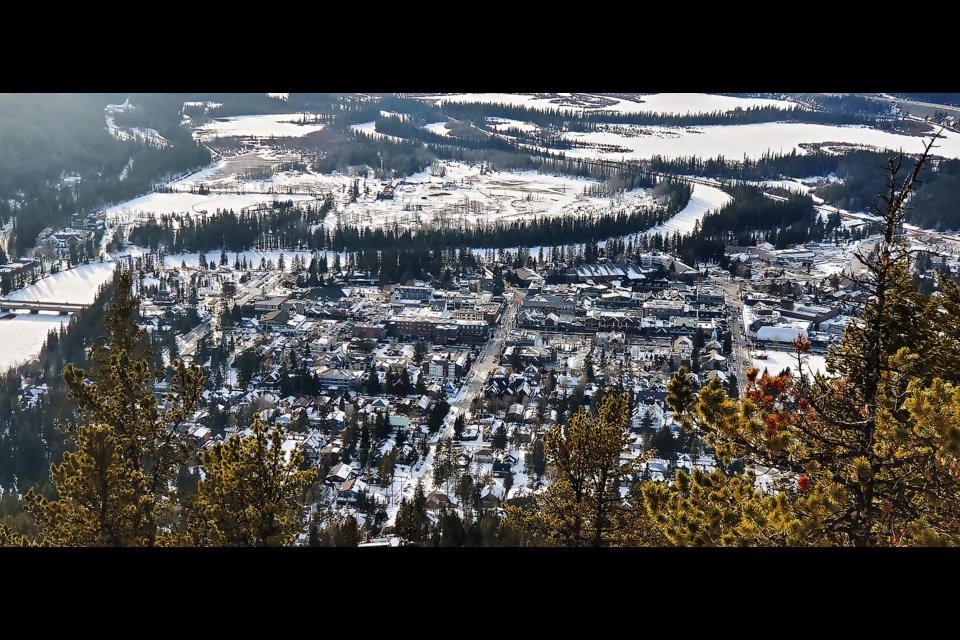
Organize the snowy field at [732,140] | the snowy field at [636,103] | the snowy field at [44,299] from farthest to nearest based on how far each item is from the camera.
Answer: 1. the snowy field at [636,103]
2. the snowy field at [732,140]
3. the snowy field at [44,299]

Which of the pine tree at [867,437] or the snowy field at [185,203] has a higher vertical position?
the pine tree at [867,437]

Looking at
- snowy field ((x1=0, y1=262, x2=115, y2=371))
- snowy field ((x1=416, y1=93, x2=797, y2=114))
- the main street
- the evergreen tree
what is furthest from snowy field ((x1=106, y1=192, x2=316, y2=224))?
the evergreen tree

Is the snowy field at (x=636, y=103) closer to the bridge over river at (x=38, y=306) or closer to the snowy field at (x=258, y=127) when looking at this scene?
the snowy field at (x=258, y=127)

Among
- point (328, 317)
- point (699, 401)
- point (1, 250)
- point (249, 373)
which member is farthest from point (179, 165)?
point (699, 401)

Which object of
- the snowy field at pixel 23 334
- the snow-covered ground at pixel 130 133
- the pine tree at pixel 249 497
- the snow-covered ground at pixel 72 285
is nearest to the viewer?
the pine tree at pixel 249 497

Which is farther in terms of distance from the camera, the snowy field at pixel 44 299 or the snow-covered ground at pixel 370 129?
the snow-covered ground at pixel 370 129

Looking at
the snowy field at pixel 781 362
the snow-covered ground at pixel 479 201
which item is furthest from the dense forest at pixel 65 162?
the snowy field at pixel 781 362
